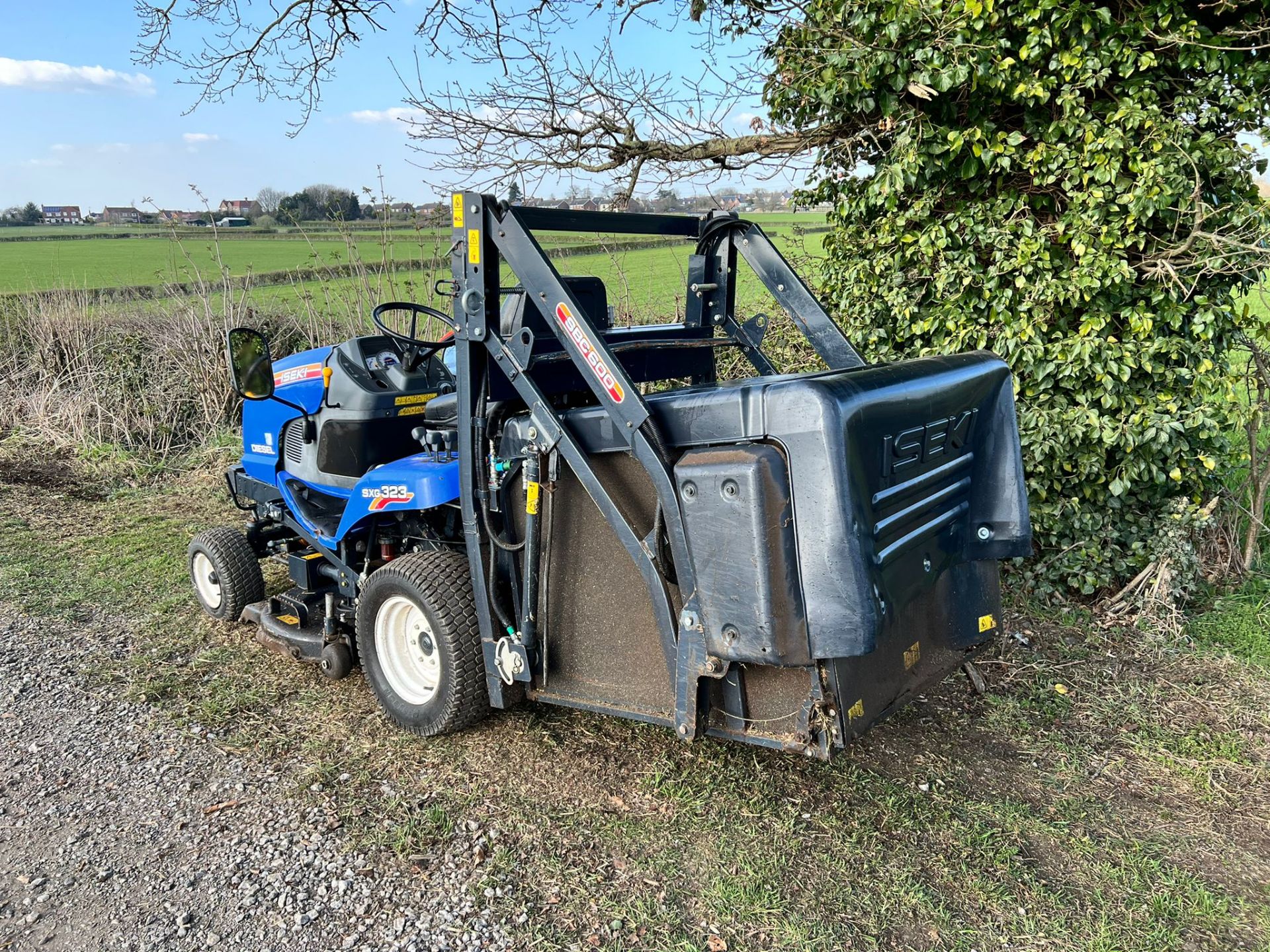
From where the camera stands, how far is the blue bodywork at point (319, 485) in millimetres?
3531

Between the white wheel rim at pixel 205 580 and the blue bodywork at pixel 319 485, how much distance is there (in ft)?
1.81

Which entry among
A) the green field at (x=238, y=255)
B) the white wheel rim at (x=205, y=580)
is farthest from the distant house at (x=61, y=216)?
the white wheel rim at (x=205, y=580)

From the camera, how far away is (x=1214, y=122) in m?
4.44

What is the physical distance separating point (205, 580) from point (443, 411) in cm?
212

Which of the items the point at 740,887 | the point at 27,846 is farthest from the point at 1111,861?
the point at 27,846

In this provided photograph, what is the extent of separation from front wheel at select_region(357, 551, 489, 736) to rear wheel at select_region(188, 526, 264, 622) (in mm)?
1376

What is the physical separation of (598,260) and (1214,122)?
15.5 ft

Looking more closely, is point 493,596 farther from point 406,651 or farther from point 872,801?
point 872,801

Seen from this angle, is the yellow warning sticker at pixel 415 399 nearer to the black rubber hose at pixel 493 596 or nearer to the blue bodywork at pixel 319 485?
the blue bodywork at pixel 319 485

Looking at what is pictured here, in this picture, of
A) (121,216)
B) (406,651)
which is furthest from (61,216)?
(406,651)

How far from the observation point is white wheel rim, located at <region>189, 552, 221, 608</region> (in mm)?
4980

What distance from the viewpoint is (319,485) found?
14.3 feet

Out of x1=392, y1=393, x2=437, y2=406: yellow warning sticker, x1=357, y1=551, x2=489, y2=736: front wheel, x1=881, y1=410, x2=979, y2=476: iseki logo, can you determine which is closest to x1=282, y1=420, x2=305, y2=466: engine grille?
x1=392, y1=393, x2=437, y2=406: yellow warning sticker

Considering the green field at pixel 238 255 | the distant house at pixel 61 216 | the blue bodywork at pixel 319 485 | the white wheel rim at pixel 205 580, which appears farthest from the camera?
the distant house at pixel 61 216
